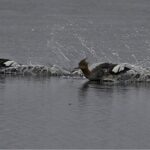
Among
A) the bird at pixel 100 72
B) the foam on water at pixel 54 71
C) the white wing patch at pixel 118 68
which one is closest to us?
the bird at pixel 100 72

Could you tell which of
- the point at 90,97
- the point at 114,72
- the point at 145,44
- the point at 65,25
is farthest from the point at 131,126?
the point at 65,25

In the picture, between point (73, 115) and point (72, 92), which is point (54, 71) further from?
point (73, 115)

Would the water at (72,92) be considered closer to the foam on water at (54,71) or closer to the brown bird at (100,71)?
the brown bird at (100,71)

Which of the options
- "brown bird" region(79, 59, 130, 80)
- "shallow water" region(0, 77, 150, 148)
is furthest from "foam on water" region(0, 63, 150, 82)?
"shallow water" region(0, 77, 150, 148)

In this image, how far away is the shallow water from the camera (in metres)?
15.9

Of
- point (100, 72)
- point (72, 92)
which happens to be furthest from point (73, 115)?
point (100, 72)

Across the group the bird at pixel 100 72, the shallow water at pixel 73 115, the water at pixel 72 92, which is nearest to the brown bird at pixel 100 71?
the bird at pixel 100 72

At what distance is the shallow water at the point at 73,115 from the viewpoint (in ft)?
52.3

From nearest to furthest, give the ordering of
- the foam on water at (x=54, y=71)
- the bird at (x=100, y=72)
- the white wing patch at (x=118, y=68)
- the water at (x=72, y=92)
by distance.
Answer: the water at (x=72, y=92) < the bird at (x=100, y=72) < the white wing patch at (x=118, y=68) < the foam on water at (x=54, y=71)

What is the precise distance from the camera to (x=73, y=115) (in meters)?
19.3

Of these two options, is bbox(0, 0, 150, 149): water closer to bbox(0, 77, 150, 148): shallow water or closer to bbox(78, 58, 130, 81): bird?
bbox(0, 77, 150, 148): shallow water

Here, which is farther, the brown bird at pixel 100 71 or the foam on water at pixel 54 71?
the foam on water at pixel 54 71

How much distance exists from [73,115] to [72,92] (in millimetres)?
5691

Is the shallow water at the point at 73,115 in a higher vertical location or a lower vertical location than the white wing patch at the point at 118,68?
lower
